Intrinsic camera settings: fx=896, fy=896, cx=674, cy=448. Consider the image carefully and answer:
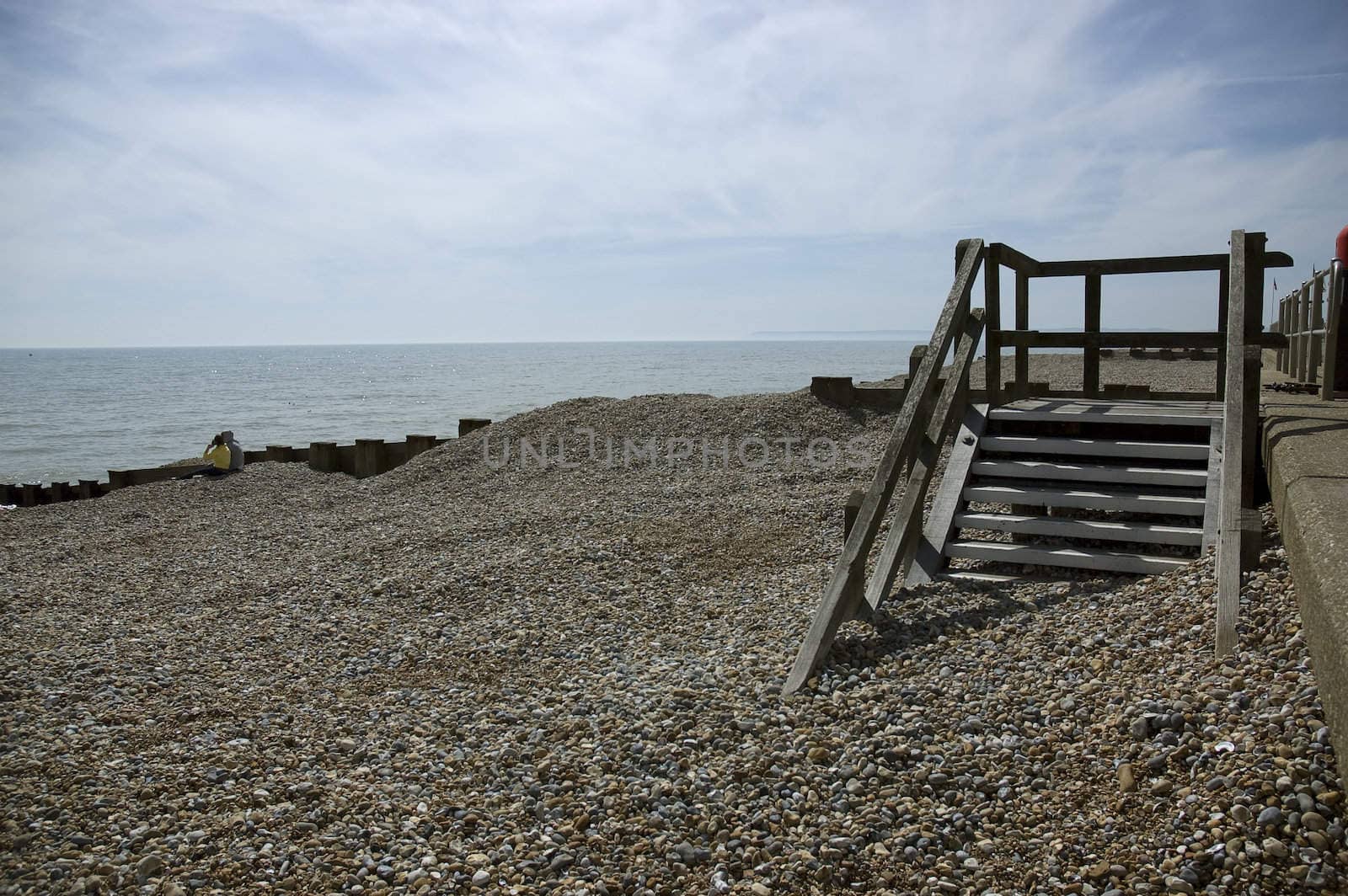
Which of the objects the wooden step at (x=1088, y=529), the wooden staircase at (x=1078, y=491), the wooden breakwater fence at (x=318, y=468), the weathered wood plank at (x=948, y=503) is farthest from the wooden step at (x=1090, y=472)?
the wooden breakwater fence at (x=318, y=468)

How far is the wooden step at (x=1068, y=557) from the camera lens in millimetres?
5125

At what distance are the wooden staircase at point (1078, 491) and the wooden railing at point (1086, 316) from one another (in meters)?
0.48

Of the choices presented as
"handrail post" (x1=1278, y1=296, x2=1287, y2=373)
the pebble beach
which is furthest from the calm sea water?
"handrail post" (x1=1278, y1=296, x2=1287, y2=373)

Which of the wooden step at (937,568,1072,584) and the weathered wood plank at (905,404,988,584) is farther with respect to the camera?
the weathered wood plank at (905,404,988,584)

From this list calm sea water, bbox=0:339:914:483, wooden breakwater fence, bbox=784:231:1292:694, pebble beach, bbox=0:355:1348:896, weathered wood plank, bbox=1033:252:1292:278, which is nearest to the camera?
pebble beach, bbox=0:355:1348:896

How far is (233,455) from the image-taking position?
571 inches

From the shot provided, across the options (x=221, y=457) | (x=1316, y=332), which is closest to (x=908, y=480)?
(x=1316, y=332)

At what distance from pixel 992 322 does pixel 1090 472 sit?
1462mm

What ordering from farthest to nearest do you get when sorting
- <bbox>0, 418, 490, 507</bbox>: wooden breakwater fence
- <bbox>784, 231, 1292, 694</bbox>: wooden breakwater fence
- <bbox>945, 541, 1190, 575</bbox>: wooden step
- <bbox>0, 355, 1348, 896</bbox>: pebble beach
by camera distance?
<bbox>0, 418, 490, 507</bbox>: wooden breakwater fence
<bbox>945, 541, 1190, 575</bbox>: wooden step
<bbox>784, 231, 1292, 694</bbox>: wooden breakwater fence
<bbox>0, 355, 1348, 896</bbox>: pebble beach

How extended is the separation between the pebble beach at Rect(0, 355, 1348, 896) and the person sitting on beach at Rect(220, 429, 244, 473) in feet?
23.7

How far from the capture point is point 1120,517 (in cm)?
628

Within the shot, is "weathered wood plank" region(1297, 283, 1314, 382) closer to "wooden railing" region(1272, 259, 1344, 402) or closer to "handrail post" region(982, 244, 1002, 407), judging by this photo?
"wooden railing" region(1272, 259, 1344, 402)

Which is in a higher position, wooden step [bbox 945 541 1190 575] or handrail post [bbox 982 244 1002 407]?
handrail post [bbox 982 244 1002 407]

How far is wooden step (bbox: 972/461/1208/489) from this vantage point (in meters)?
5.72
